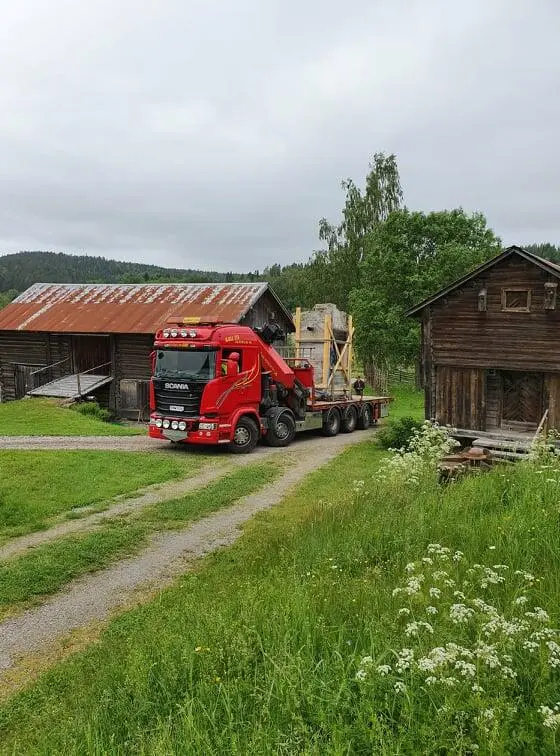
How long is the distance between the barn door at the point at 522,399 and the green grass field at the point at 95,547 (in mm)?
9728

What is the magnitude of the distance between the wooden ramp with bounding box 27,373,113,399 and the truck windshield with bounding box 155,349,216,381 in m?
10.0

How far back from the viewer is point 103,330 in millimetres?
27672

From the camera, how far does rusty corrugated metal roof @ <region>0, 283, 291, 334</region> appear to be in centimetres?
2719

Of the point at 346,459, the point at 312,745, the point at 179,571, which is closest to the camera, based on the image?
the point at 312,745

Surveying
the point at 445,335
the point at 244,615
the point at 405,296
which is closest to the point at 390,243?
the point at 405,296

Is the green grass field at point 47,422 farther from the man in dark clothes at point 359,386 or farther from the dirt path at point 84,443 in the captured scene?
the man in dark clothes at point 359,386

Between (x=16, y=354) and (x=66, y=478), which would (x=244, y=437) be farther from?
(x=16, y=354)

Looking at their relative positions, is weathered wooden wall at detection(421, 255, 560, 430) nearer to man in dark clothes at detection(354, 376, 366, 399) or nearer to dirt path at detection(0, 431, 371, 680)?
man in dark clothes at detection(354, 376, 366, 399)

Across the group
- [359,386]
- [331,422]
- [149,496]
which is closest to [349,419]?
[331,422]

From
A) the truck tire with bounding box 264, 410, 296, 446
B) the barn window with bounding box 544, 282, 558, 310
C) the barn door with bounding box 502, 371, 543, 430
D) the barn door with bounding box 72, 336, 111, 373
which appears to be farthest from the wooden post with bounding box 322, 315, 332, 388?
the barn door with bounding box 72, 336, 111, 373

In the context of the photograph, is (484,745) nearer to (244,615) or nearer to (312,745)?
(312,745)

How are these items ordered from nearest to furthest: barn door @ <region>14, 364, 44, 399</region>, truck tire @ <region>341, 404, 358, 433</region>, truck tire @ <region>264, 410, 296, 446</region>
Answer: truck tire @ <region>264, 410, 296, 446</region> → truck tire @ <region>341, 404, 358, 433</region> → barn door @ <region>14, 364, 44, 399</region>

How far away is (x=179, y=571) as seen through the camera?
8.51m

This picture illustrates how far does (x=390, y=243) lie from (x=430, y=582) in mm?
33334
